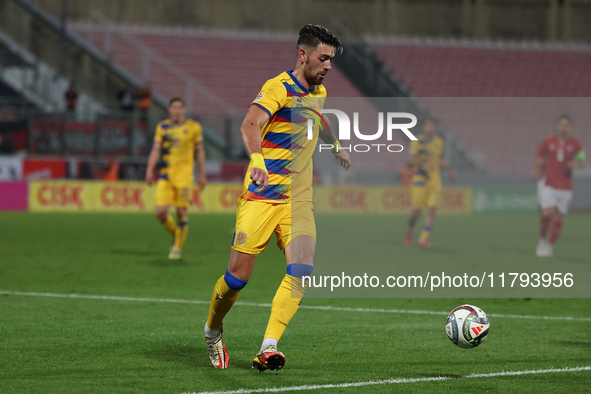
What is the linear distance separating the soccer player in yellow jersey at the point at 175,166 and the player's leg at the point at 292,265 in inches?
251

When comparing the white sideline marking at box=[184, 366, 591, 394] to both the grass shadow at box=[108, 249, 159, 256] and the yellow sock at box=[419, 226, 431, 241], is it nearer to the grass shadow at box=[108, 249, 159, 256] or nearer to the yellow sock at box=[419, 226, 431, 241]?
the grass shadow at box=[108, 249, 159, 256]

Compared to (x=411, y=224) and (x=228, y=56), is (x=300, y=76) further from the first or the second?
(x=228, y=56)

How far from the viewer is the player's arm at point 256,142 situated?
4.40m

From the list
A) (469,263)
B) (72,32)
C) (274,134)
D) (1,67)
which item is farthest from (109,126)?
(274,134)

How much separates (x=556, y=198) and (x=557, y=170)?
1.48 ft

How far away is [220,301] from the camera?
5020 millimetres

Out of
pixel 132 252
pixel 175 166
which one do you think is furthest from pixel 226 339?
pixel 132 252

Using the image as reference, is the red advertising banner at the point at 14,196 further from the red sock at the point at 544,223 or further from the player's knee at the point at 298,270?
the player's knee at the point at 298,270

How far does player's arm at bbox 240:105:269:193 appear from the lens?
14.4ft

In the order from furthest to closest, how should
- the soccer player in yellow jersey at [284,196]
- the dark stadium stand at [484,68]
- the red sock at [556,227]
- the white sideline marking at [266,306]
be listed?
the dark stadium stand at [484,68] → the red sock at [556,227] → the white sideline marking at [266,306] → the soccer player in yellow jersey at [284,196]

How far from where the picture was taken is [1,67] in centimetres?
2336

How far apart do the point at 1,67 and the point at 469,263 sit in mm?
17455

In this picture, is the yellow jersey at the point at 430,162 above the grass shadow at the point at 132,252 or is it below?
above

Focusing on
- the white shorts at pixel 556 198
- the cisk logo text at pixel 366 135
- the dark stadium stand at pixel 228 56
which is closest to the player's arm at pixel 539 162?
the white shorts at pixel 556 198
